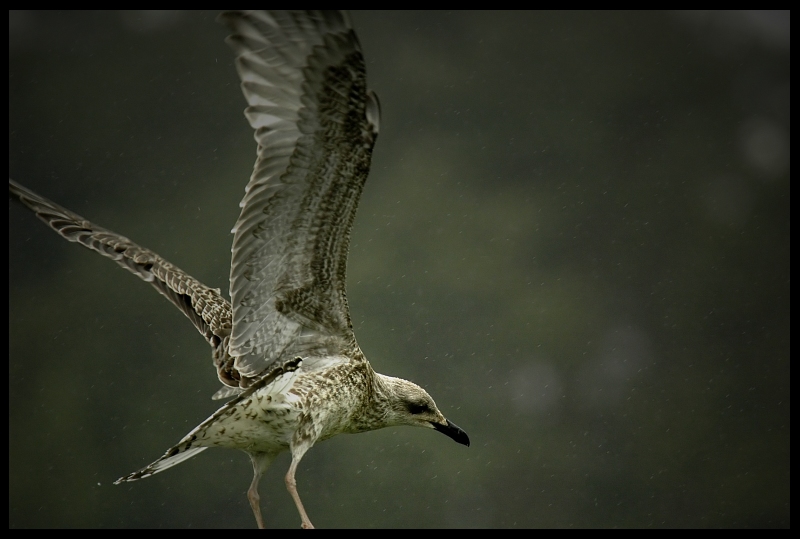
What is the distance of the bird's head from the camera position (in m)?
4.80

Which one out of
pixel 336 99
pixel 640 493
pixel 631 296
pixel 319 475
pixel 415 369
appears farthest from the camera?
pixel 631 296

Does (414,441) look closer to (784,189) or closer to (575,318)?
(575,318)

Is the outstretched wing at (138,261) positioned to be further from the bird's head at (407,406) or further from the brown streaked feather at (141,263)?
→ the bird's head at (407,406)

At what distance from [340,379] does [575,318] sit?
19.7 metres

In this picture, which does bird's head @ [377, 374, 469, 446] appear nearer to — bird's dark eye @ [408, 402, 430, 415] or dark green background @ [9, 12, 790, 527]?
bird's dark eye @ [408, 402, 430, 415]

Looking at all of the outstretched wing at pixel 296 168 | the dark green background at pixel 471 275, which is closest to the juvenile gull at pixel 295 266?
the outstretched wing at pixel 296 168

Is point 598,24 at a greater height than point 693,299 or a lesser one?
greater

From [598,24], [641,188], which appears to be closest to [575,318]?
[641,188]

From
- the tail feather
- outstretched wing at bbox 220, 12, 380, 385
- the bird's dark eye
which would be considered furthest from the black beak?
the tail feather

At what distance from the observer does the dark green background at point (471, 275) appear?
17578mm

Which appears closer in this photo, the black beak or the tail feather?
the tail feather

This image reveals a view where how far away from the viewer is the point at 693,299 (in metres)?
26.0

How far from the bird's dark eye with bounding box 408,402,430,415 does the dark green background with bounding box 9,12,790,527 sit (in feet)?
35.8

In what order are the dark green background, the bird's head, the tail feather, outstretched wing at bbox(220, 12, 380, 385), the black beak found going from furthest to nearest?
the dark green background
the black beak
the bird's head
the tail feather
outstretched wing at bbox(220, 12, 380, 385)
